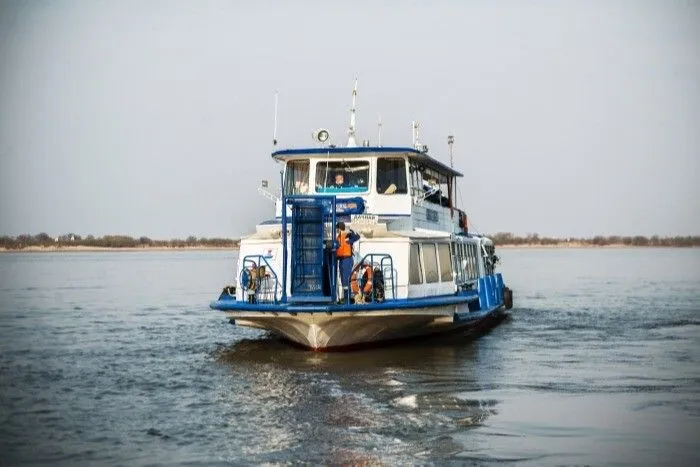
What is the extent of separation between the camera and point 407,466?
1086 cm

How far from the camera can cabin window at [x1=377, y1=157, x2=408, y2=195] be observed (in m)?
21.3

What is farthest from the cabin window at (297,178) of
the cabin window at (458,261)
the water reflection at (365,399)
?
the cabin window at (458,261)

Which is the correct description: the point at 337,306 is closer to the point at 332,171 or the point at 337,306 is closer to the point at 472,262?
the point at 332,171

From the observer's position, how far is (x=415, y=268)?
66.1 ft

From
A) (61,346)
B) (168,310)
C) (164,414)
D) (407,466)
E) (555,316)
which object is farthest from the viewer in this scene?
(168,310)

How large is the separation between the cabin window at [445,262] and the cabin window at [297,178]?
3358 millimetres

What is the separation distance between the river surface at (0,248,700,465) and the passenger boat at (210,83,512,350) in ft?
2.46

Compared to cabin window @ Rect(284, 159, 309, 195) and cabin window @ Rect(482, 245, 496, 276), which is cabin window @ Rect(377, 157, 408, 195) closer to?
cabin window @ Rect(284, 159, 309, 195)

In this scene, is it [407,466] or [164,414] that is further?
[164,414]

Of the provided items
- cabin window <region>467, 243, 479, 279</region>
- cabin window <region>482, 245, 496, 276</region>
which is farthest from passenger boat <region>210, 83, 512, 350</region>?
cabin window <region>482, 245, 496, 276</region>

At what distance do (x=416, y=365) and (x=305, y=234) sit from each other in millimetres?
3348

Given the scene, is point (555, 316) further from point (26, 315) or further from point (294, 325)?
point (26, 315)

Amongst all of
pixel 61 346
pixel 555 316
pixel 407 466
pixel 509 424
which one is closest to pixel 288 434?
pixel 407 466

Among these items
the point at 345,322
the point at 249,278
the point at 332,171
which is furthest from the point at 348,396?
the point at 332,171
